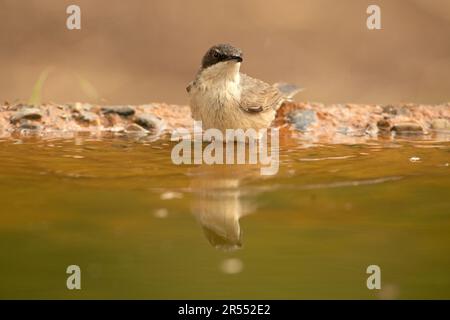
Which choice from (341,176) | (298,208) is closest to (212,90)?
(341,176)

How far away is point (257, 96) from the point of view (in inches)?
252

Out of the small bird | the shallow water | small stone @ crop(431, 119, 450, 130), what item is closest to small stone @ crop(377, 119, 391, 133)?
small stone @ crop(431, 119, 450, 130)

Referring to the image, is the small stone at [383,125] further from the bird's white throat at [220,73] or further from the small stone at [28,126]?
the small stone at [28,126]

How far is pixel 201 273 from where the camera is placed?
7.34 ft

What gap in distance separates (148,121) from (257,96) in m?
1.98

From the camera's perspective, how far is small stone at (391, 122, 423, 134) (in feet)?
24.9

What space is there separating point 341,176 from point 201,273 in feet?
6.93

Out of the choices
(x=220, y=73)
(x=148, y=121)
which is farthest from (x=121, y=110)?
(x=220, y=73)

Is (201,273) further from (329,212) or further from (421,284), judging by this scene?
(329,212)

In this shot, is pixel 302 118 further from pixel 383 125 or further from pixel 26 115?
pixel 26 115

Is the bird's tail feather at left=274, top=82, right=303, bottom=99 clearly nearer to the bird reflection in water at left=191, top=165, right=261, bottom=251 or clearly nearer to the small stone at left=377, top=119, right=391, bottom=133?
the small stone at left=377, top=119, right=391, bottom=133

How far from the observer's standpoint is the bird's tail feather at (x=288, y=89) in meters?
7.94

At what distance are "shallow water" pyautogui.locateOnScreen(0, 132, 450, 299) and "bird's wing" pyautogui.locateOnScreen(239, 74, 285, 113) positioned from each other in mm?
1544

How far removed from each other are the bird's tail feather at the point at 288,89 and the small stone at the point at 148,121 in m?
1.64
